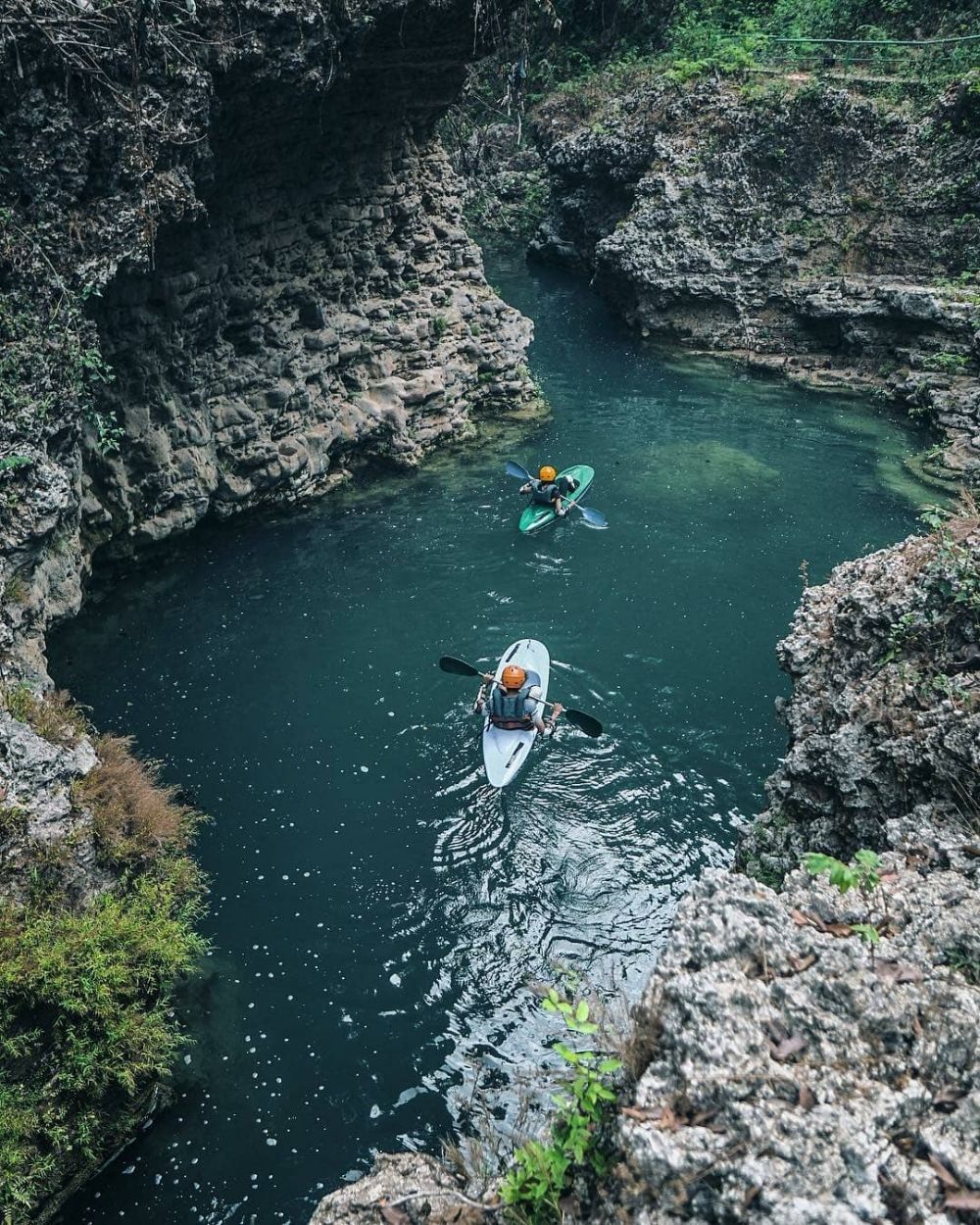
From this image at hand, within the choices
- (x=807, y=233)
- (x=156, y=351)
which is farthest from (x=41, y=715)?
(x=807, y=233)

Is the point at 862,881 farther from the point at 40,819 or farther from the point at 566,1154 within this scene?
the point at 40,819

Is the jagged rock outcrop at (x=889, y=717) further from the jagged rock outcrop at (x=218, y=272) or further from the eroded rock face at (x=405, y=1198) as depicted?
the jagged rock outcrop at (x=218, y=272)

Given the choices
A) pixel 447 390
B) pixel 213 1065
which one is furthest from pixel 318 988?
pixel 447 390

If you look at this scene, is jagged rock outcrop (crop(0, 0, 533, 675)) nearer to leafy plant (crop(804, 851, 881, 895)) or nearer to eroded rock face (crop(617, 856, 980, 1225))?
eroded rock face (crop(617, 856, 980, 1225))

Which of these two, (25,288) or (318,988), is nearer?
(318,988)

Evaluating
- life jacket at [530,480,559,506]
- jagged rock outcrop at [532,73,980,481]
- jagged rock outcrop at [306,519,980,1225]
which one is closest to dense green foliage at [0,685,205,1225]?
jagged rock outcrop at [306,519,980,1225]

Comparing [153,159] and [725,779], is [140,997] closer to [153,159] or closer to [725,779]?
[725,779]
